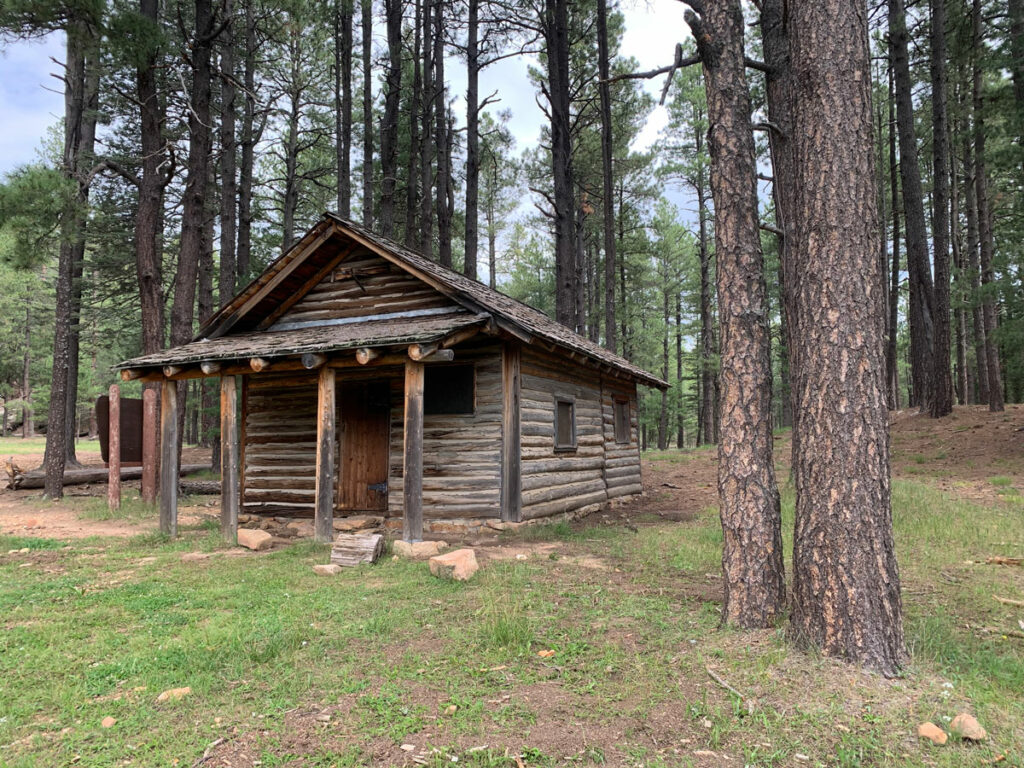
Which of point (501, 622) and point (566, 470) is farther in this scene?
point (566, 470)

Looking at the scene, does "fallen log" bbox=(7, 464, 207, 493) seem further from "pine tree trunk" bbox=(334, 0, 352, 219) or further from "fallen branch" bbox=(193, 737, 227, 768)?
"fallen branch" bbox=(193, 737, 227, 768)

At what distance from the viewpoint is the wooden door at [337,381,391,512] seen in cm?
1190

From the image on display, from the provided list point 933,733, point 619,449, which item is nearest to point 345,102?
point 619,449

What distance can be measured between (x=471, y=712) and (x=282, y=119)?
2644 centimetres

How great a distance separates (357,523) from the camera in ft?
34.9

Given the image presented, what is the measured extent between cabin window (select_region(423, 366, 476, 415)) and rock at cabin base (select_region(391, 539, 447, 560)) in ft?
9.29

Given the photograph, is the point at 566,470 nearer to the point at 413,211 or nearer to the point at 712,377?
the point at 413,211

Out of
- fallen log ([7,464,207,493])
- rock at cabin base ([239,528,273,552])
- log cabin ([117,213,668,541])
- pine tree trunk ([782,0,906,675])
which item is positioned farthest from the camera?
fallen log ([7,464,207,493])

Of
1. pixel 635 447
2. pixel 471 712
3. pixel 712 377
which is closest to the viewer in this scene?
pixel 471 712

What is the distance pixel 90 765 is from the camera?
3090 millimetres

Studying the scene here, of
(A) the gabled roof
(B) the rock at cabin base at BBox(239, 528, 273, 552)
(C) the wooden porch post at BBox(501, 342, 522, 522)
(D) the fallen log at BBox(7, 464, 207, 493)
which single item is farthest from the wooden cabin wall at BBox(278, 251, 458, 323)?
(D) the fallen log at BBox(7, 464, 207, 493)

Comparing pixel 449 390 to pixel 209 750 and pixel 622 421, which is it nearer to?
pixel 622 421

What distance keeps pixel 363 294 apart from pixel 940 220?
56.0 ft

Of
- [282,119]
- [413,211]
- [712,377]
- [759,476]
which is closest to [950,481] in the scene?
[759,476]
